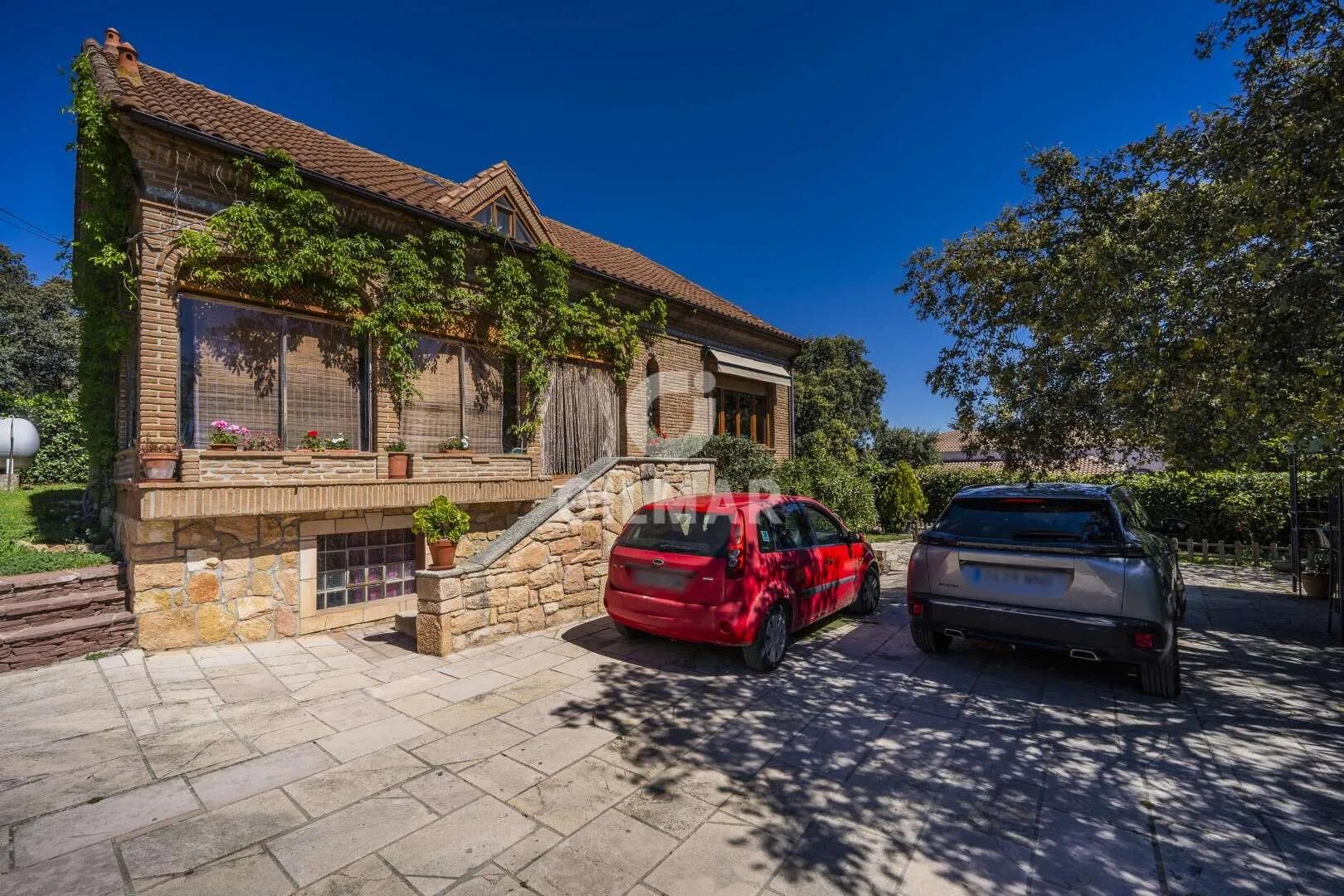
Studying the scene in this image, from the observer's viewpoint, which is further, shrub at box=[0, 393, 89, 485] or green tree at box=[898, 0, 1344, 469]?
shrub at box=[0, 393, 89, 485]

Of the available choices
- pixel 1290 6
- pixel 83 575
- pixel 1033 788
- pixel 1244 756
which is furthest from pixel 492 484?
pixel 1290 6

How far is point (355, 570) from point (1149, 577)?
8263mm

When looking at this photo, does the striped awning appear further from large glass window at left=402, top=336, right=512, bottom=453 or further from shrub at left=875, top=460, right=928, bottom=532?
large glass window at left=402, top=336, right=512, bottom=453

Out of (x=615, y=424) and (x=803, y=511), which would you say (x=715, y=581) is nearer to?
(x=803, y=511)

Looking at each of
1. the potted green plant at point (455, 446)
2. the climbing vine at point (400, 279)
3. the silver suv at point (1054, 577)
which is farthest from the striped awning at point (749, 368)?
the silver suv at point (1054, 577)

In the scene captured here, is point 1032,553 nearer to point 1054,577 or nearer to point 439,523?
point 1054,577

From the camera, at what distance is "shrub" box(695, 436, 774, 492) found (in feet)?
38.2

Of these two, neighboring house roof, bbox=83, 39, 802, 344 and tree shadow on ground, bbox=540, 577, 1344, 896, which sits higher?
neighboring house roof, bbox=83, 39, 802, 344

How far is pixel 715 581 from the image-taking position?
4.85 metres

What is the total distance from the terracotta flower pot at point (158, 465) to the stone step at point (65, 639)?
1.42 meters

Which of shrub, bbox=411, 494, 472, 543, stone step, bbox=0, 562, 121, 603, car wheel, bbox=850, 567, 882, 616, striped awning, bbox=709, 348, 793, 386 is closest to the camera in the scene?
stone step, bbox=0, 562, 121, 603

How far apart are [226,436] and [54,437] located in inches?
550

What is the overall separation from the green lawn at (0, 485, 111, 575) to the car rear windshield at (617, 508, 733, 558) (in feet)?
19.9

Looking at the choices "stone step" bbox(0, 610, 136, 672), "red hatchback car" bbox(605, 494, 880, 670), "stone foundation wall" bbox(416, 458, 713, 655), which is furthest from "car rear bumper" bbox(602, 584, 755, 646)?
"stone step" bbox(0, 610, 136, 672)
